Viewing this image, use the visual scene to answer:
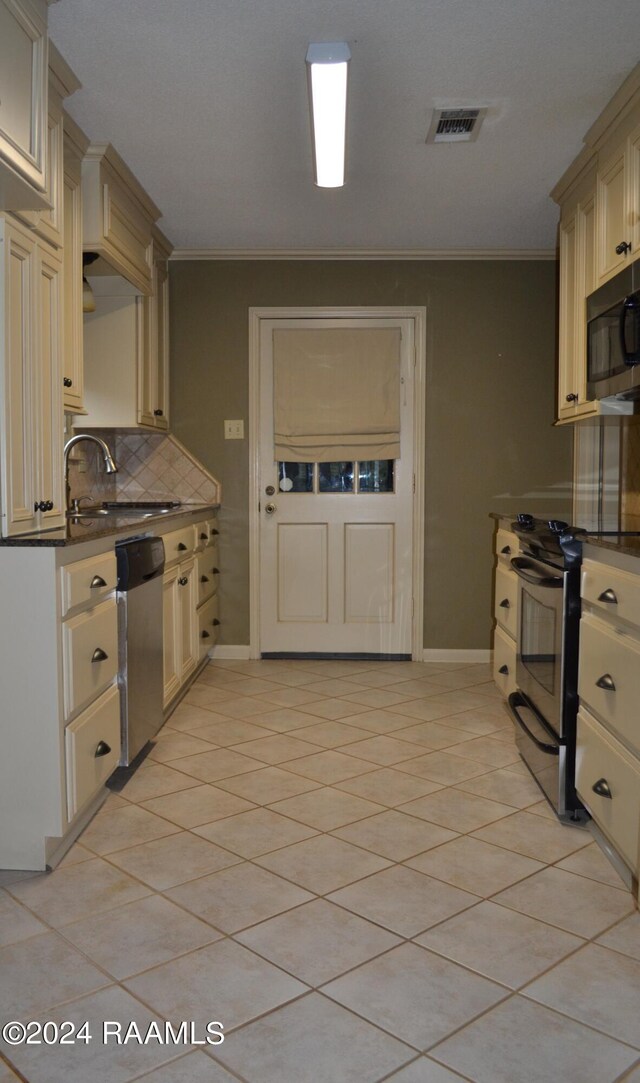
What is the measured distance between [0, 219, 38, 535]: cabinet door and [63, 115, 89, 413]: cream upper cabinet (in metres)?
0.45

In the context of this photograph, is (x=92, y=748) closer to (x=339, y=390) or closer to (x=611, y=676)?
(x=611, y=676)

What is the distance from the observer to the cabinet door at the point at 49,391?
2.59 metres

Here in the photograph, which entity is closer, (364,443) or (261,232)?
(261,232)

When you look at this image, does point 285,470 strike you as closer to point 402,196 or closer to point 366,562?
point 366,562

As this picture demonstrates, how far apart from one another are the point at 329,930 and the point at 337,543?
3.00 metres

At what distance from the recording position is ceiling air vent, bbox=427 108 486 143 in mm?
2951

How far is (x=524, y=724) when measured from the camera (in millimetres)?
3047

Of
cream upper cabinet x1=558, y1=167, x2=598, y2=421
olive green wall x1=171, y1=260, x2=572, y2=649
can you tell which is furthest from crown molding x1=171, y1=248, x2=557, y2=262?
cream upper cabinet x1=558, y1=167, x2=598, y2=421

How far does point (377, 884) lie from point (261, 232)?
324 cm

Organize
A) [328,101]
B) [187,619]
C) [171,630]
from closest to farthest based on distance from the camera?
[328,101], [171,630], [187,619]

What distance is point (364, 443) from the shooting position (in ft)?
15.7

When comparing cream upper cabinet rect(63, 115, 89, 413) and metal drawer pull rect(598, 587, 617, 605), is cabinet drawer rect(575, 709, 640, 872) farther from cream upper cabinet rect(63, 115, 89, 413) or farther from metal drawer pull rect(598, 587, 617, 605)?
cream upper cabinet rect(63, 115, 89, 413)

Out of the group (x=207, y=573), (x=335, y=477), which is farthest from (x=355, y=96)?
(x=207, y=573)

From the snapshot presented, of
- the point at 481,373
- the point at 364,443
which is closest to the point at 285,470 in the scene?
the point at 364,443
